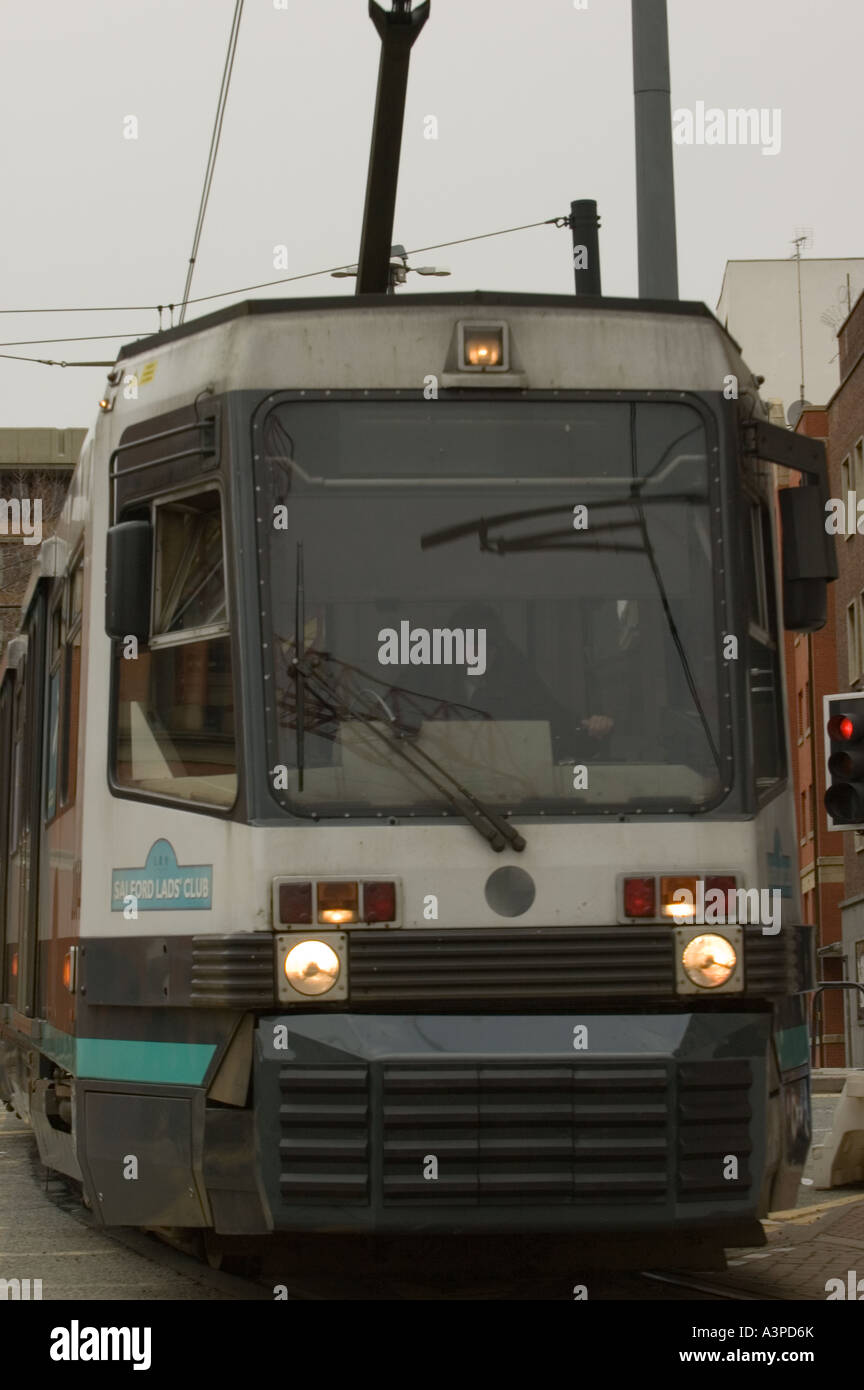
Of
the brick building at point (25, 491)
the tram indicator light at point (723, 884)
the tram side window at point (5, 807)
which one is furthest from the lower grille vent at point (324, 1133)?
the brick building at point (25, 491)

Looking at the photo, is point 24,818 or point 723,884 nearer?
point 723,884

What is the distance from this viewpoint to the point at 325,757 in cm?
699

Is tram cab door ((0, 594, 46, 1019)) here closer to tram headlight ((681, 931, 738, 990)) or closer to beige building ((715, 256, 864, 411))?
tram headlight ((681, 931, 738, 990))

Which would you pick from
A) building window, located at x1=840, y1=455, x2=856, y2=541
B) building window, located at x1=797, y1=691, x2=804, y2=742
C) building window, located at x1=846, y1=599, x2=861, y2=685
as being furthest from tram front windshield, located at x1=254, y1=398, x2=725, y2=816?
building window, located at x1=797, y1=691, x2=804, y2=742

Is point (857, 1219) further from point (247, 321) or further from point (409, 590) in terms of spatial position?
point (247, 321)

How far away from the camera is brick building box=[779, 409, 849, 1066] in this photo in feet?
171

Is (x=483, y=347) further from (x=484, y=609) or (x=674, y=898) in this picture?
(x=674, y=898)

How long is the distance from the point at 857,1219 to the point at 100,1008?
438 centimetres

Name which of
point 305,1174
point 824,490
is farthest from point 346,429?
point 305,1174

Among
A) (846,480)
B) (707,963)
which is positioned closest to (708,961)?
(707,963)

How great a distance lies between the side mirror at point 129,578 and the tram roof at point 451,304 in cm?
79

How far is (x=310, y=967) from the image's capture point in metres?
6.73

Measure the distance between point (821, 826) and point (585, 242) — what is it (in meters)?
37.7

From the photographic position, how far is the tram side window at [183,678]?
7133mm
